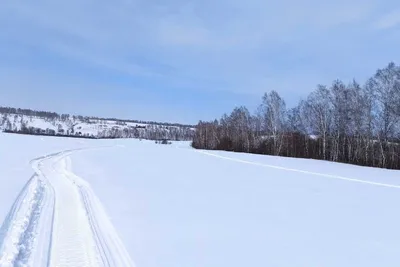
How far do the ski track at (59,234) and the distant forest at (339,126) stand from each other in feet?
102

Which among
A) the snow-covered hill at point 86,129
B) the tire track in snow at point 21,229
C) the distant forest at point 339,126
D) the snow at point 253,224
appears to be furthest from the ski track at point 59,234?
the snow-covered hill at point 86,129

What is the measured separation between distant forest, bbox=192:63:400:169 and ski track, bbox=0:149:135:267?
3117 cm

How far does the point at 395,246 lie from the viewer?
16.8 feet

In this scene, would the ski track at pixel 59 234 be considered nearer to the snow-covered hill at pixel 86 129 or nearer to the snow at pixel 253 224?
the snow at pixel 253 224

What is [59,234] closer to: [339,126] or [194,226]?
[194,226]

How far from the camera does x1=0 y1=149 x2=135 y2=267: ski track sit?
167 inches

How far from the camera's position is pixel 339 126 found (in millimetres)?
38469

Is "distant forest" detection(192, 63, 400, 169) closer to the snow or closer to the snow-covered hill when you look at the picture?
the snow

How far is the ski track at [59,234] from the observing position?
4.23 m

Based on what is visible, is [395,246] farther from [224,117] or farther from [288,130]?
[224,117]

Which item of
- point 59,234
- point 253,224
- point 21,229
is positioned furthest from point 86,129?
point 59,234

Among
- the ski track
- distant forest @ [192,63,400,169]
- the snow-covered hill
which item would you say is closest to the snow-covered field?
the ski track

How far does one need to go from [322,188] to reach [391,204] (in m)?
2.99

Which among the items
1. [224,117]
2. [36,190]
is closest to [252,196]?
[36,190]
